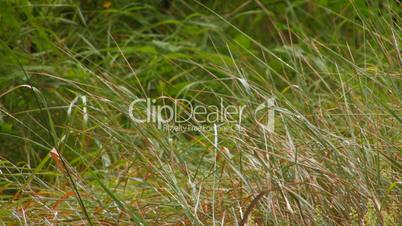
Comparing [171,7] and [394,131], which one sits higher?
[394,131]

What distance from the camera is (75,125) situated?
3379 mm

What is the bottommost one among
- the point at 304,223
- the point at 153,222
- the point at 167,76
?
the point at 167,76

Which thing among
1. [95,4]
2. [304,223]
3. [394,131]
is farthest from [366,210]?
[95,4]

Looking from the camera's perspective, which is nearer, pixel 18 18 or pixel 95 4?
pixel 18 18

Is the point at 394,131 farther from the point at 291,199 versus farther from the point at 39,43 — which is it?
the point at 39,43

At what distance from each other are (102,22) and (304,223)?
255 cm

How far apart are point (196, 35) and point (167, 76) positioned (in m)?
0.35

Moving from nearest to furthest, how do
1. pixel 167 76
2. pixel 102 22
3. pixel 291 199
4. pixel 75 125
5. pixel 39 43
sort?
pixel 291 199, pixel 75 125, pixel 39 43, pixel 167 76, pixel 102 22

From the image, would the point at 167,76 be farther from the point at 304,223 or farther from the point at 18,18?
the point at 304,223

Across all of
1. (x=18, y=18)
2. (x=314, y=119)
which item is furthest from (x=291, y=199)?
(x=18, y=18)

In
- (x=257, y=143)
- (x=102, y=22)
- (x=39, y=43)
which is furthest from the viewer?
(x=102, y=22)

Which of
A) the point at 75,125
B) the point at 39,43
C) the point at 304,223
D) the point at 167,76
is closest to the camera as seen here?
the point at 304,223

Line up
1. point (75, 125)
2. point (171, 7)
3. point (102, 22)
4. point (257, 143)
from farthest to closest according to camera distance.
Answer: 1. point (171, 7)
2. point (102, 22)
3. point (75, 125)
4. point (257, 143)

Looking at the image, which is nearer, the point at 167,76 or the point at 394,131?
the point at 394,131
